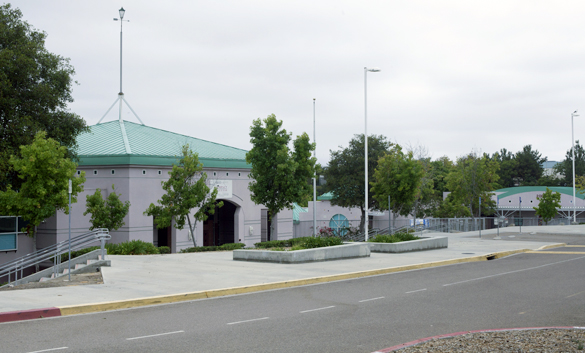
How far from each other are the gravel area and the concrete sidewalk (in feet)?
21.3

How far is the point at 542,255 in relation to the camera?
944 inches

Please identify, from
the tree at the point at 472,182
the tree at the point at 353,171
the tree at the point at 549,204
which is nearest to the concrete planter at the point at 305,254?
the tree at the point at 353,171

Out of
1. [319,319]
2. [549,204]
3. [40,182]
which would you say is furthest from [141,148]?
[549,204]

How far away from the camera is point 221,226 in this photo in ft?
134

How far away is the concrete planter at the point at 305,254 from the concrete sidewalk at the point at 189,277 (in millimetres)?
454

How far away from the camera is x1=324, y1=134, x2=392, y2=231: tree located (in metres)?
52.7

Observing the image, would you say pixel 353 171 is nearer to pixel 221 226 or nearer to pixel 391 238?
pixel 221 226

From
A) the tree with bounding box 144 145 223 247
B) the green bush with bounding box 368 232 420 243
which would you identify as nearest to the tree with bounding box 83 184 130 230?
the tree with bounding box 144 145 223 247

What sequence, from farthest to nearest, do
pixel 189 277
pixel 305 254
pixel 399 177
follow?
pixel 399 177 → pixel 305 254 → pixel 189 277

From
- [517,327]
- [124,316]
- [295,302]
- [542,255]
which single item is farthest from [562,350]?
Result: [542,255]

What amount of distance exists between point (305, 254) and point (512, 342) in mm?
12206

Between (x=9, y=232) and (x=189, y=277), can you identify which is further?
(x=9, y=232)

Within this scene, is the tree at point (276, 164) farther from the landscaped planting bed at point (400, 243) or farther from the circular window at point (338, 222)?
A: the circular window at point (338, 222)

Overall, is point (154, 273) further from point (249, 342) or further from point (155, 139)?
point (155, 139)
